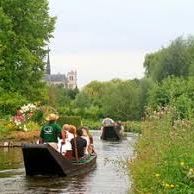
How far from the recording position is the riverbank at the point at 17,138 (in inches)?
1331

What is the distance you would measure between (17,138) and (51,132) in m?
14.6

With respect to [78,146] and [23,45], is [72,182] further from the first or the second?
[23,45]

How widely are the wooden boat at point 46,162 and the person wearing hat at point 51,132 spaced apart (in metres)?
0.71

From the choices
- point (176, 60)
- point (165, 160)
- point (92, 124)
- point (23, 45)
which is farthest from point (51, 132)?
point (92, 124)

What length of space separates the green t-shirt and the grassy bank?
222 inches

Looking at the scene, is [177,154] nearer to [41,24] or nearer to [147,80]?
[41,24]

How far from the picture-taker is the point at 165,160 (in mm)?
11531

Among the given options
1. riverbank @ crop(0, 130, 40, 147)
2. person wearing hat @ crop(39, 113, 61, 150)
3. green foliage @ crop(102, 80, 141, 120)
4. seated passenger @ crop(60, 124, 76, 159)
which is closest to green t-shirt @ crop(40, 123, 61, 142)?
person wearing hat @ crop(39, 113, 61, 150)

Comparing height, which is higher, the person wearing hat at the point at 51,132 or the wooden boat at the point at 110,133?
the person wearing hat at the point at 51,132

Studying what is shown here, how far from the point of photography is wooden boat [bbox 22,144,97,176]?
62.7 ft

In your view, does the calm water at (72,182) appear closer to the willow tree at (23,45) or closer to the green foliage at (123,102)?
the willow tree at (23,45)

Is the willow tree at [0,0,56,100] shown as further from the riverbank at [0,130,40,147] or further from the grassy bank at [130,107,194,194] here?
the grassy bank at [130,107,194,194]

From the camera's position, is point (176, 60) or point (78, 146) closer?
point (78, 146)

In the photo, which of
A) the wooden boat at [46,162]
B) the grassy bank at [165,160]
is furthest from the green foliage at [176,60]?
the grassy bank at [165,160]
